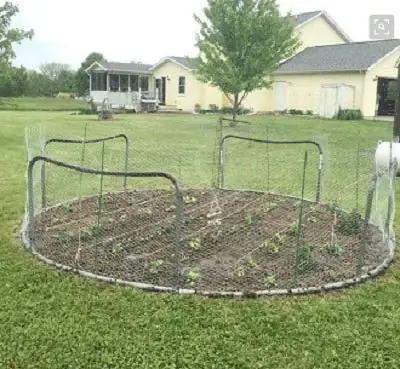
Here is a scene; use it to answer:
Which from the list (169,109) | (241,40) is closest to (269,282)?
(241,40)

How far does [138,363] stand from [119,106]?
26.9 m

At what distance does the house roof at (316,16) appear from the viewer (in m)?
29.7

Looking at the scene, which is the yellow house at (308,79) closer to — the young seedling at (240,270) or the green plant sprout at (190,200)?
the green plant sprout at (190,200)

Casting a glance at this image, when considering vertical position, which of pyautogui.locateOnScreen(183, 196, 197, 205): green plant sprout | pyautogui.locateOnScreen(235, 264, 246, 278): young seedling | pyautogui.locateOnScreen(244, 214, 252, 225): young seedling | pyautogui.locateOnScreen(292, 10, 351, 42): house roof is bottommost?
pyautogui.locateOnScreen(235, 264, 246, 278): young seedling

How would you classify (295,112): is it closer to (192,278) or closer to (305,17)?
(305,17)

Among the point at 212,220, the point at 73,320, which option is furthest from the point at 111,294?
the point at 212,220

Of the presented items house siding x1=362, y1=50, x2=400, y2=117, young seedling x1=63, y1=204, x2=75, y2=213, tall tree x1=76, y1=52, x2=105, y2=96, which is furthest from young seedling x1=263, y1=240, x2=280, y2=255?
tall tree x1=76, y1=52, x2=105, y2=96

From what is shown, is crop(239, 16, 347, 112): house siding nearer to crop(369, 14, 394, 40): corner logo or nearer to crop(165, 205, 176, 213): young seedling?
crop(369, 14, 394, 40): corner logo

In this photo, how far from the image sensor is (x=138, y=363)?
9.73 ft

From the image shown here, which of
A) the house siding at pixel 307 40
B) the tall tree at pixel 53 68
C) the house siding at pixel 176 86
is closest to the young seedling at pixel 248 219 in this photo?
the house siding at pixel 307 40

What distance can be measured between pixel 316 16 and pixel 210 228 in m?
27.6

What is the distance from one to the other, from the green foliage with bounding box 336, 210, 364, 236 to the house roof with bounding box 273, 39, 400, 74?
19444 millimetres

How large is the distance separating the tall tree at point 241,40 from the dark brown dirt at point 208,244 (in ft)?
41.1

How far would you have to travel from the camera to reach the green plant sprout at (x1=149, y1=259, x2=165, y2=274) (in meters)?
4.24
